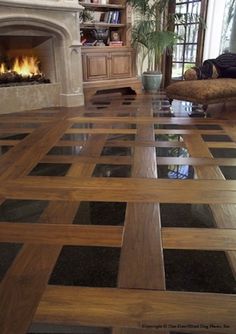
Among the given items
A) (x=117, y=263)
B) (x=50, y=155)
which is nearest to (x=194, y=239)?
(x=117, y=263)

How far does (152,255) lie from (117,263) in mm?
136

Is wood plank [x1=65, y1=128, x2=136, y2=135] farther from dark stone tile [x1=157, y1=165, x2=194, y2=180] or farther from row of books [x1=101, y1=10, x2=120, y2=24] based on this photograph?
row of books [x1=101, y1=10, x2=120, y2=24]

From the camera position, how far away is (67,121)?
339 cm

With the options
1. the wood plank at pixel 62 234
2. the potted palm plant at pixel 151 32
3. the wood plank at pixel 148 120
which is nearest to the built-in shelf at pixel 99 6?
the potted palm plant at pixel 151 32

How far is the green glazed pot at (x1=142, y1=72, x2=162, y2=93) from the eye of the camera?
5484mm

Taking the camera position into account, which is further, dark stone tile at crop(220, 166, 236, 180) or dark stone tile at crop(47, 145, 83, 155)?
dark stone tile at crop(47, 145, 83, 155)

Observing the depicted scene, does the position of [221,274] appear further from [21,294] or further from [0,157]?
[0,157]

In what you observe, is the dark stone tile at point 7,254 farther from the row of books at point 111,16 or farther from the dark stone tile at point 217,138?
the row of books at point 111,16

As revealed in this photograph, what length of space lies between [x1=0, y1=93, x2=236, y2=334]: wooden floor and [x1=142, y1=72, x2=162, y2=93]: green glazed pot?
97.1 inches

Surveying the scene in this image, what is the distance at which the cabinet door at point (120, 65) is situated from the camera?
4965 mm

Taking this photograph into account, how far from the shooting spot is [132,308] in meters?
0.94

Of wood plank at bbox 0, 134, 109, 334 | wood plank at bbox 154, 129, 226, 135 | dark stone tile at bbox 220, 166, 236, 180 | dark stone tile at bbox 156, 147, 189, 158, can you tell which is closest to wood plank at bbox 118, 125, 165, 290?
wood plank at bbox 0, 134, 109, 334

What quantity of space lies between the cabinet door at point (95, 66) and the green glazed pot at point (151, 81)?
92cm

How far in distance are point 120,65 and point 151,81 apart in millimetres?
717
